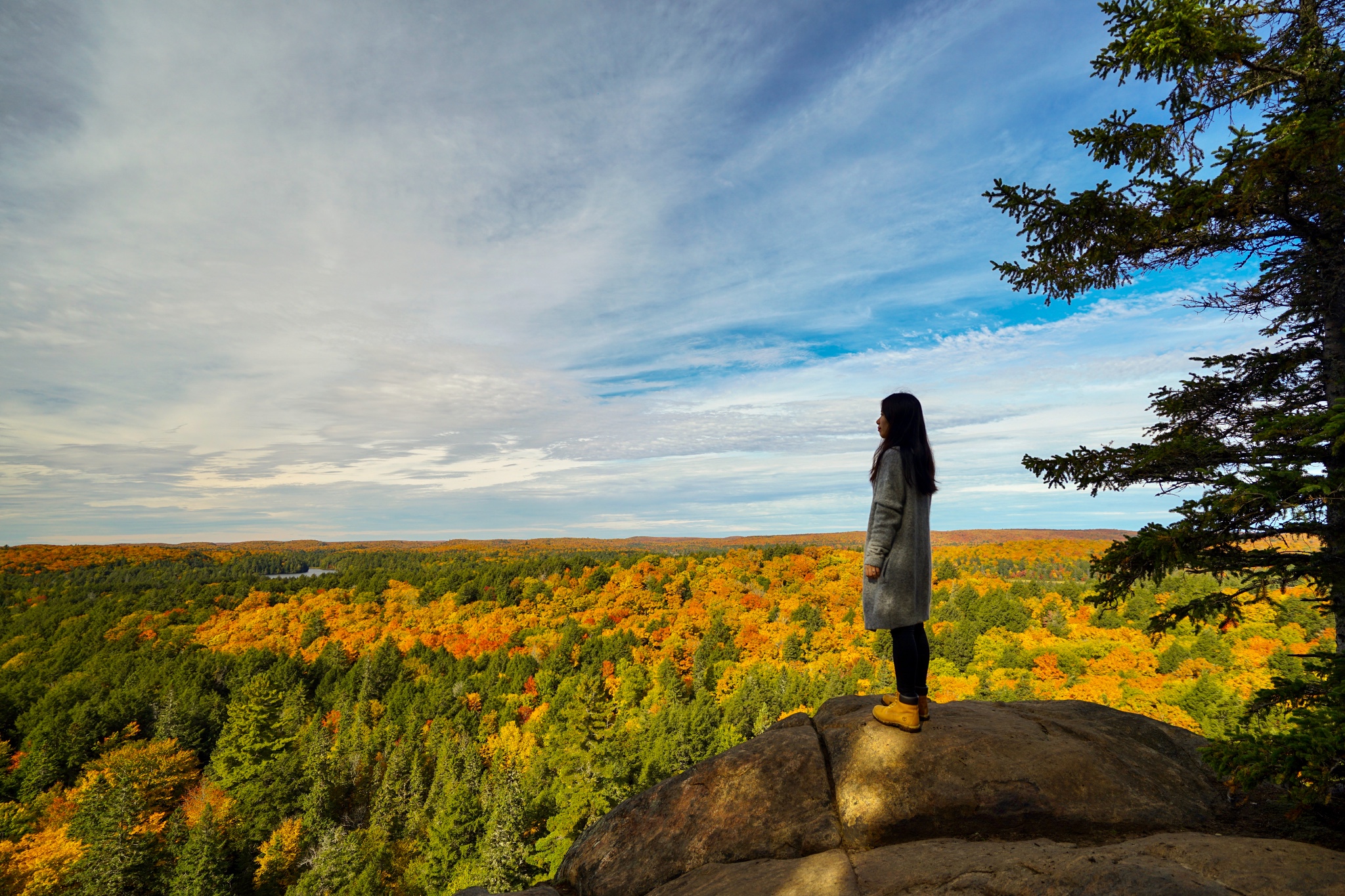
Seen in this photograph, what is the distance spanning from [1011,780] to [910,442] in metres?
3.33

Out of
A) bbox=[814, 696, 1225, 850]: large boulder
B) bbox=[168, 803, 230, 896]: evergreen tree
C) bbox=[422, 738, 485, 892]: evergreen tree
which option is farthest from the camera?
bbox=[422, 738, 485, 892]: evergreen tree

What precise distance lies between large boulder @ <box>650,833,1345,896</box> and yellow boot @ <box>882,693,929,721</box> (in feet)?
4.54

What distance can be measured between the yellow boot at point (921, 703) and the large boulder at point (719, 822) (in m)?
0.93

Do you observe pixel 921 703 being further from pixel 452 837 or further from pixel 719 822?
pixel 452 837

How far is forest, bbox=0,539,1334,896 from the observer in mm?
34781

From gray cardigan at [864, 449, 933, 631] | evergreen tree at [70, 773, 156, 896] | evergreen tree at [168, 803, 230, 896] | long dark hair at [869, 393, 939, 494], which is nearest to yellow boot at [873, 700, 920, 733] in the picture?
gray cardigan at [864, 449, 933, 631]

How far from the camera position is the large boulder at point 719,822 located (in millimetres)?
5398

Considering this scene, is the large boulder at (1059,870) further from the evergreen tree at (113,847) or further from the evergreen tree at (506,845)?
the evergreen tree at (113,847)

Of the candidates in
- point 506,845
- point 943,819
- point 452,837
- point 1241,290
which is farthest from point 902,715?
point 452,837

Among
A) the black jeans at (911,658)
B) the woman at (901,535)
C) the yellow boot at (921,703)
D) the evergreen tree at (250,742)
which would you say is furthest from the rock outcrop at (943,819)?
the evergreen tree at (250,742)

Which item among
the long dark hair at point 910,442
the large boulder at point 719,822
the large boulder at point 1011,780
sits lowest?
the large boulder at point 719,822

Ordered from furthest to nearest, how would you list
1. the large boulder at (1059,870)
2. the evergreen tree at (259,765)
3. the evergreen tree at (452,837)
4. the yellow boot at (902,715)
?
the evergreen tree at (259,765)
the evergreen tree at (452,837)
the yellow boot at (902,715)
the large boulder at (1059,870)

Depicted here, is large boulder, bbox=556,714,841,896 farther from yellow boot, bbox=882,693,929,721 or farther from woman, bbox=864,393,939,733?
woman, bbox=864,393,939,733

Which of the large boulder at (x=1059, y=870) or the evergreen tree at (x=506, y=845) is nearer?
the large boulder at (x=1059, y=870)
